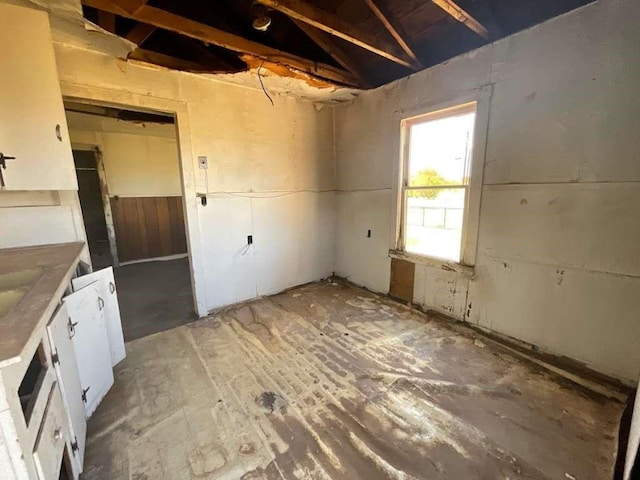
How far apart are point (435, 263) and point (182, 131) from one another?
284 centimetres

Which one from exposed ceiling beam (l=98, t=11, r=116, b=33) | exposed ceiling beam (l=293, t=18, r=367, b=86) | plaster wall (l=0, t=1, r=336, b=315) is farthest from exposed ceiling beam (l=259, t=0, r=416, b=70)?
plaster wall (l=0, t=1, r=336, b=315)

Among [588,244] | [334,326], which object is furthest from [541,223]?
[334,326]

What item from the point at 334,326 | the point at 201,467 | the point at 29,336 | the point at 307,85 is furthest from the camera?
the point at 307,85

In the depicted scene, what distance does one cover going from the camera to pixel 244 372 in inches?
82.7

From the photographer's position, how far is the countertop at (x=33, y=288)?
800 mm

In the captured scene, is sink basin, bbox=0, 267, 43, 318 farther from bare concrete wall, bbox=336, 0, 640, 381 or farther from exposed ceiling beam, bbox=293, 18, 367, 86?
bare concrete wall, bbox=336, 0, 640, 381

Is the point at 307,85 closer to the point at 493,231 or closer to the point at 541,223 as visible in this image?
the point at 493,231

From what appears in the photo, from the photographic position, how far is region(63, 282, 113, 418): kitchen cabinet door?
5.08 ft

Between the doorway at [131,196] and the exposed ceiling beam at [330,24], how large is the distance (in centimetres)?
295

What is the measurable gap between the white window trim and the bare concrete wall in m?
0.06

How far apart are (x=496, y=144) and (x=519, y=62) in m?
0.59

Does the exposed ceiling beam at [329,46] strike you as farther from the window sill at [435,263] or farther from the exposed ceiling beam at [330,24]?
the window sill at [435,263]

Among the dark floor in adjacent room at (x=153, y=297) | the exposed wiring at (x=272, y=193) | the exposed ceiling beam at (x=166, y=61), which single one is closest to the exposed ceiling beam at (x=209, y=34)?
the exposed ceiling beam at (x=166, y=61)

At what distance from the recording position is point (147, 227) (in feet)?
17.3
